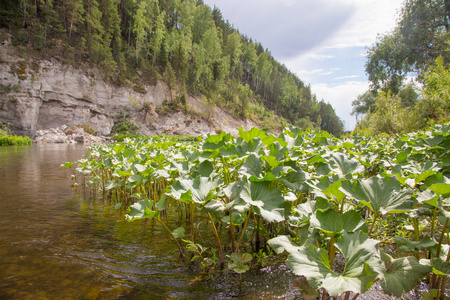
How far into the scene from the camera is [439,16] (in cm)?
1977

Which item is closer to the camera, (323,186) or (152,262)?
(323,186)

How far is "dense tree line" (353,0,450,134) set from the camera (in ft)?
32.7

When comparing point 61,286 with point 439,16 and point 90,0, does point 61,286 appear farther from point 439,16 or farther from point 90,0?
point 90,0

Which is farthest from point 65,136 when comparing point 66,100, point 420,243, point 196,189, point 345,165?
point 420,243

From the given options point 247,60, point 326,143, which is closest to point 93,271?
point 326,143

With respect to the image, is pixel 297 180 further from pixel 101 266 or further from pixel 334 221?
pixel 101 266

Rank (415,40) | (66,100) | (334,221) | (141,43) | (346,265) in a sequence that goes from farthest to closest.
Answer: (141,43), (66,100), (415,40), (334,221), (346,265)

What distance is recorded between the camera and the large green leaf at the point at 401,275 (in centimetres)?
85

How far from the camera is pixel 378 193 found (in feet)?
3.72

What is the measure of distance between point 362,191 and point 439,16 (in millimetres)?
28277

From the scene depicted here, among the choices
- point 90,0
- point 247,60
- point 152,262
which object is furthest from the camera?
point 247,60

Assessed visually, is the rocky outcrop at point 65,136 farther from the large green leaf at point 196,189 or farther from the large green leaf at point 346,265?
the large green leaf at point 346,265

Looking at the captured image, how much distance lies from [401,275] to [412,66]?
97.3 ft

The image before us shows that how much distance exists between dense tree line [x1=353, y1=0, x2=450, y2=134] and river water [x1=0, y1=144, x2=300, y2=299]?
447 inches
